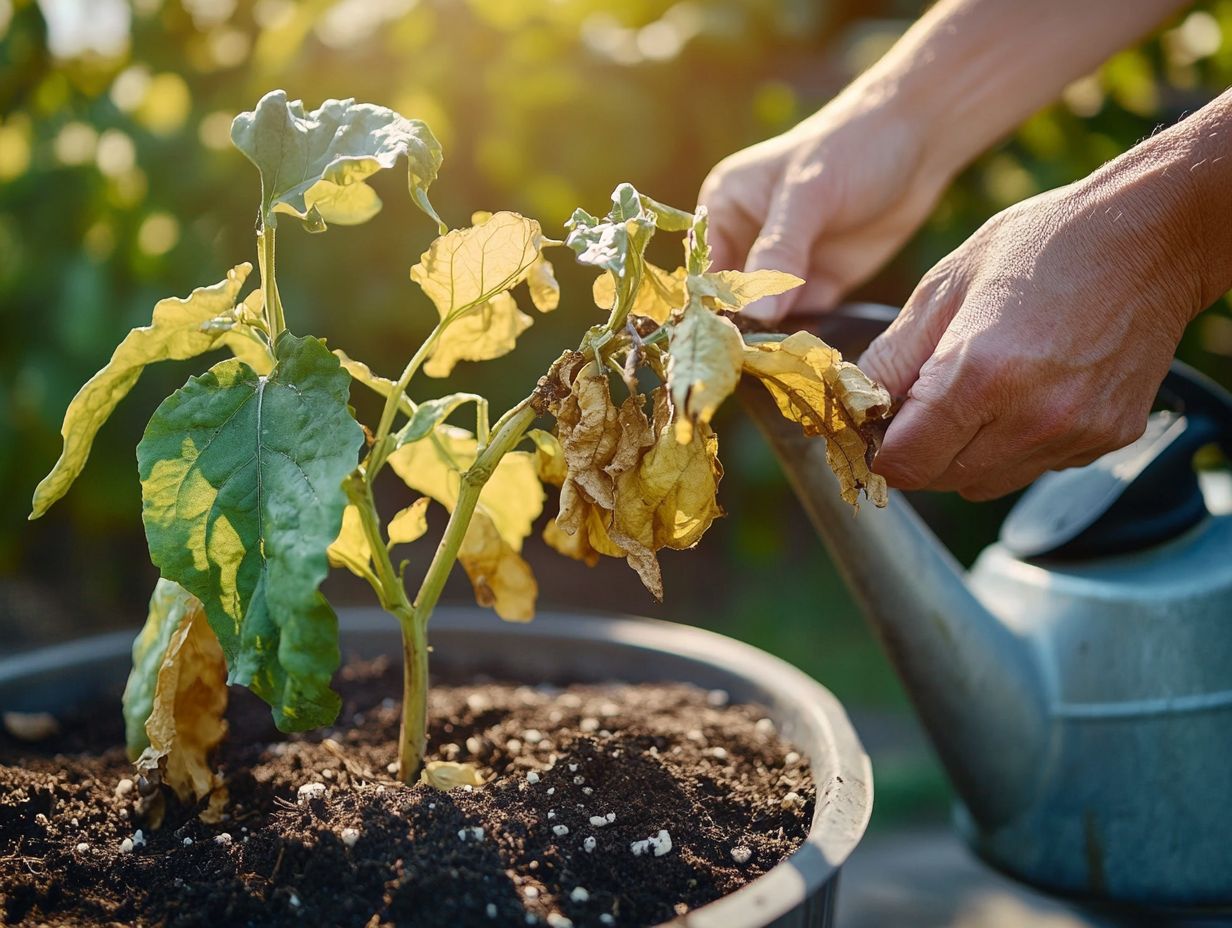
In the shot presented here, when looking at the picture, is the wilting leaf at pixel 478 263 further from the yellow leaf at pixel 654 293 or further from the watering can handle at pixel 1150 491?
the watering can handle at pixel 1150 491

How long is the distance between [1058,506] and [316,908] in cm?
87

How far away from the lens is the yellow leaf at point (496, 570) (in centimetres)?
90

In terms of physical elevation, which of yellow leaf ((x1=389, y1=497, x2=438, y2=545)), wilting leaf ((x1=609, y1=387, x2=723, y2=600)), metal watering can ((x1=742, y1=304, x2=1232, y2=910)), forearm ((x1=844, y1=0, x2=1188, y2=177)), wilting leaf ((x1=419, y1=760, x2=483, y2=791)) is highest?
forearm ((x1=844, y1=0, x2=1188, y2=177))

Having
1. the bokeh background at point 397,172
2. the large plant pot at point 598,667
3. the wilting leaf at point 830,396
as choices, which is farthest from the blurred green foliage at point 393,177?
the wilting leaf at point 830,396

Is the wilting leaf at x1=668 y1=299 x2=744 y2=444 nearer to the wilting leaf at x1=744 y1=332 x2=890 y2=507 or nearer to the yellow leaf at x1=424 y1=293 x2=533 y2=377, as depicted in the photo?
the wilting leaf at x1=744 y1=332 x2=890 y2=507

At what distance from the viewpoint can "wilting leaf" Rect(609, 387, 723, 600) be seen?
69 centimetres

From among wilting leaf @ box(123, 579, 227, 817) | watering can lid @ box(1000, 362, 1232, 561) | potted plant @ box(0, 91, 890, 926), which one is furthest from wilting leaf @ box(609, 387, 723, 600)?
watering can lid @ box(1000, 362, 1232, 561)

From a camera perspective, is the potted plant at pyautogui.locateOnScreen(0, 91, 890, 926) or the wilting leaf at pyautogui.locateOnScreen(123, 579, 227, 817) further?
the wilting leaf at pyautogui.locateOnScreen(123, 579, 227, 817)

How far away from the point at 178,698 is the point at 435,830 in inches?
10.4

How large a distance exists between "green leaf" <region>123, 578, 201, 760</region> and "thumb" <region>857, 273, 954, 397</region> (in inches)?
22.6

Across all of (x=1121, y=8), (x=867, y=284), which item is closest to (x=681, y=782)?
(x=1121, y=8)

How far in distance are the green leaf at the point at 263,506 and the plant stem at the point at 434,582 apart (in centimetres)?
12

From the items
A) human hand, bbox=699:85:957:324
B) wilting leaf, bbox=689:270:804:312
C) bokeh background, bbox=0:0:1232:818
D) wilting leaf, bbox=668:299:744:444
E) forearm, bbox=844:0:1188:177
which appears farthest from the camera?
bokeh background, bbox=0:0:1232:818

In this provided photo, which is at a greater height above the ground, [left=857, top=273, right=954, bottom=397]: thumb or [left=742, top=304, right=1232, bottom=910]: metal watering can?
[left=857, top=273, right=954, bottom=397]: thumb
